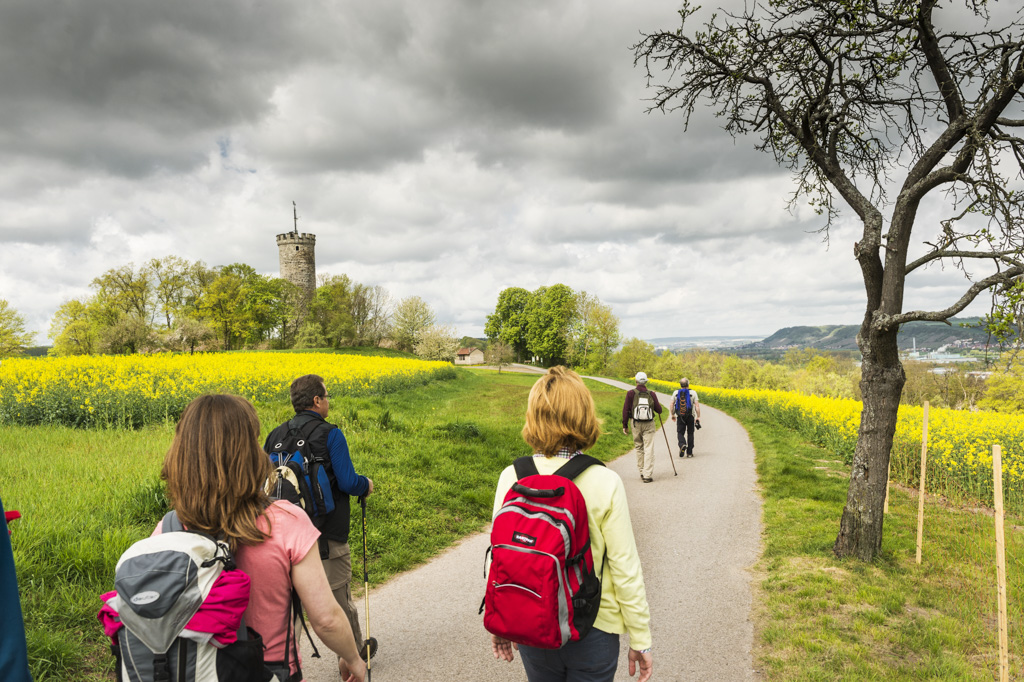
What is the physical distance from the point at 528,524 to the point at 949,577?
6394mm

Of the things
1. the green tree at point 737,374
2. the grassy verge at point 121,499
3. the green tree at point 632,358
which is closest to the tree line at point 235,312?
the green tree at point 632,358

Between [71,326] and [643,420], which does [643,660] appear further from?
[71,326]

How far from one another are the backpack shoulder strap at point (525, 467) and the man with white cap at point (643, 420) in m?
8.11

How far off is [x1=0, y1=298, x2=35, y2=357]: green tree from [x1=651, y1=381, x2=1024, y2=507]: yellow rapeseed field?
58488 mm

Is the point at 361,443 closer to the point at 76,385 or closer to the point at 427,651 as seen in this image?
the point at 427,651

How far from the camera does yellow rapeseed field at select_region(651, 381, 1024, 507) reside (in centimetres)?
1003

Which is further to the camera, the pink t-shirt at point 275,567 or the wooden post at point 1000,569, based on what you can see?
the wooden post at point 1000,569

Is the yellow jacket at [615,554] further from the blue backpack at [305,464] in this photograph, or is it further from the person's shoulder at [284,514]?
the blue backpack at [305,464]

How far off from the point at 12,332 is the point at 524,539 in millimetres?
63697

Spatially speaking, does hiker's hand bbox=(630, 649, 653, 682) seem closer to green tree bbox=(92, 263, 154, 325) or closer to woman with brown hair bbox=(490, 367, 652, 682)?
woman with brown hair bbox=(490, 367, 652, 682)

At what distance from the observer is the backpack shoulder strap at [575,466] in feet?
7.61

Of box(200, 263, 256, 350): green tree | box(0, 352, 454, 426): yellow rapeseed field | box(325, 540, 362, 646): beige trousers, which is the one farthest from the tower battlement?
box(325, 540, 362, 646): beige trousers

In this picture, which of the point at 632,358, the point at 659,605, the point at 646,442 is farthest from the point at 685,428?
the point at 632,358

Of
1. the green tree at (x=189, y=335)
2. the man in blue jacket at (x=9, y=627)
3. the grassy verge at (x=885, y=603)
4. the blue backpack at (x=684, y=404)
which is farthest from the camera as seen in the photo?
the green tree at (x=189, y=335)
